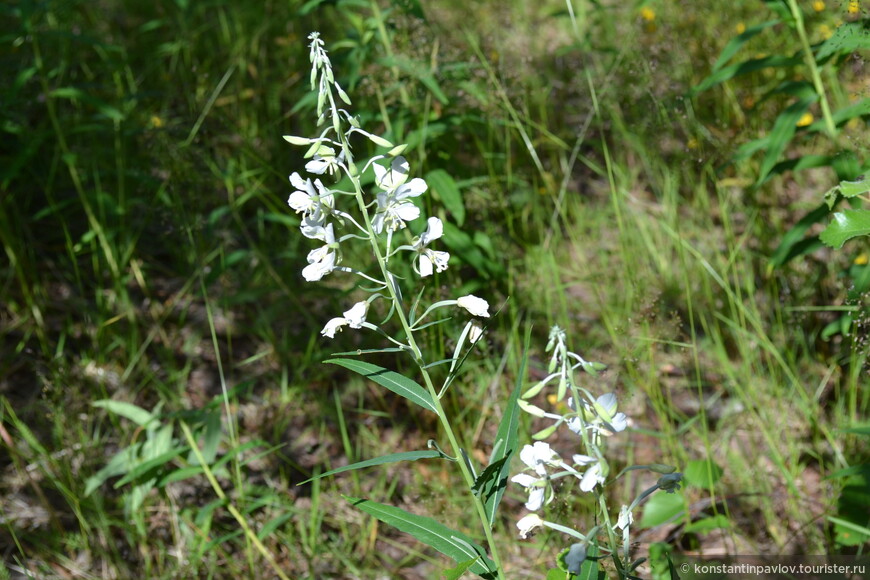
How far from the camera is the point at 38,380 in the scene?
9.76ft

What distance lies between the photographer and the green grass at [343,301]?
7.90 ft

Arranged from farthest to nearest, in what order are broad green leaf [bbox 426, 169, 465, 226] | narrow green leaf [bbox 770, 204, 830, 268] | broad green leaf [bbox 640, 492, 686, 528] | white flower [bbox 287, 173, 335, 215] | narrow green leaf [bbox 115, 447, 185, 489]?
broad green leaf [bbox 426, 169, 465, 226] → narrow green leaf [bbox 770, 204, 830, 268] → narrow green leaf [bbox 115, 447, 185, 489] → broad green leaf [bbox 640, 492, 686, 528] → white flower [bbox 287, 173, 335, 215]

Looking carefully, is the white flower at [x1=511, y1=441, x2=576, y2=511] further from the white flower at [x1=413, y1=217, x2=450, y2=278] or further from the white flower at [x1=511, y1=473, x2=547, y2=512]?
the white flower at [x1=413, y1=217, x2=450, y2=278]

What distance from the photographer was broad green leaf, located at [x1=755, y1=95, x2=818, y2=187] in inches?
96.2

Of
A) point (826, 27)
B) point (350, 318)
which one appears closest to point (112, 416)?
point (350, 318)

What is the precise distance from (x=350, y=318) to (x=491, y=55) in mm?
2566

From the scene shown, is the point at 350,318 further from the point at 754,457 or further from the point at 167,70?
the point at 167,70

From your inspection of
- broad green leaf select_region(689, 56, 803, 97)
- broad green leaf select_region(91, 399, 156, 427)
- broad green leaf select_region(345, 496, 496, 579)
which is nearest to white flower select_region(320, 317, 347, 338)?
broad green leaf select_region(345, 496, 496, 579)

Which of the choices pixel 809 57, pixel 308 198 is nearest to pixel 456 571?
pixel 308 198

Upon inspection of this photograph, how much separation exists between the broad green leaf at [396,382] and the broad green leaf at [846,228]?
100 cm

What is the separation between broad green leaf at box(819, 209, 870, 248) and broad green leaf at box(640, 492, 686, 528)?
0.84 metres

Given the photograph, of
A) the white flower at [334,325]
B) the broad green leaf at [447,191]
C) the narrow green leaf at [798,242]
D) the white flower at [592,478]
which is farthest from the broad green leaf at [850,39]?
the white flower at [334,325]

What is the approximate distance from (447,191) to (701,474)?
46.6 inches

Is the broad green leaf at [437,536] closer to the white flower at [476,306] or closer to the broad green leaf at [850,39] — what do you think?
the white flower at [476,306]
